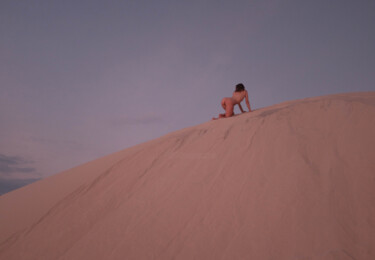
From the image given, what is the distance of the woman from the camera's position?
5.69 m

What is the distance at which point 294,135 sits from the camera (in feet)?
11.0

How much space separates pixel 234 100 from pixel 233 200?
3804 mm

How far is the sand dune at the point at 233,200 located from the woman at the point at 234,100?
1.37m

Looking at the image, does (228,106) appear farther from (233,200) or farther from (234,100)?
(233,200)

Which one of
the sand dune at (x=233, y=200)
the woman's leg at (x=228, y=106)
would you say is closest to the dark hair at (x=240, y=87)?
the woman's leg at (x=228, y=106)

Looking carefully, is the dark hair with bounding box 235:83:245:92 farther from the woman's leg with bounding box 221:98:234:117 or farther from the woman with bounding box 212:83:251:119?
the woman's leg with bounding box 221:98:234:117

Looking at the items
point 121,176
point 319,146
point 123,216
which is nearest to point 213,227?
point 123,216

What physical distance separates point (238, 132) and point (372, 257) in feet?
8.26

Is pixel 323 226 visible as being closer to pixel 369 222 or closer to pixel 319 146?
pixel 369 222

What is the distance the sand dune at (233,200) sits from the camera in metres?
2.14

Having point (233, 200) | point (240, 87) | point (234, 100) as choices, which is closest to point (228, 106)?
point (234, 100)

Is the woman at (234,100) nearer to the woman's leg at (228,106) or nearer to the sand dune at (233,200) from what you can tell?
the woman's leg at (228,106)

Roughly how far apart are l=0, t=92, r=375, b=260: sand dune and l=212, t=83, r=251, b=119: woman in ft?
4.49

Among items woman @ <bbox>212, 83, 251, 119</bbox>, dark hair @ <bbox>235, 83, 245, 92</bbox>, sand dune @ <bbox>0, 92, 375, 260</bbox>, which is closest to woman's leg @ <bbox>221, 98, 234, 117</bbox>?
woman @ <bbox>212, 83, 251, 119</bbox>
